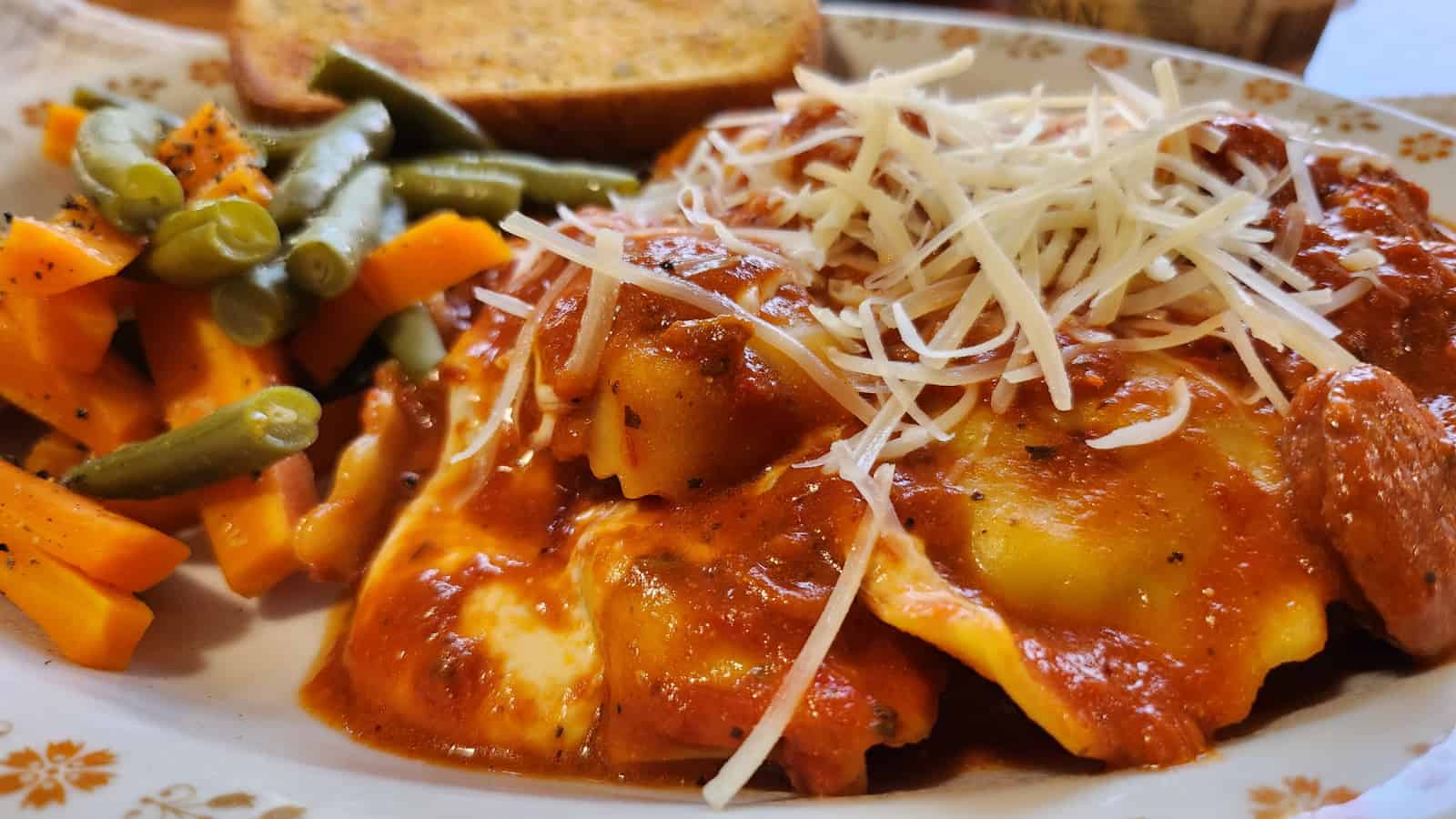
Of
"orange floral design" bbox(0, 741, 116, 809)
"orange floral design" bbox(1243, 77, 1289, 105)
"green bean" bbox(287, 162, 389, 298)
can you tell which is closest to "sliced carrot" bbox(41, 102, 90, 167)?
"green bean" bbox(287, 162, 389, 298)

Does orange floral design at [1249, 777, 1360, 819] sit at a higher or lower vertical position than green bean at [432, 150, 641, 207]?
higher

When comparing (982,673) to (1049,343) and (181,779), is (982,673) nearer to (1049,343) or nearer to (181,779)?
(1049,343)

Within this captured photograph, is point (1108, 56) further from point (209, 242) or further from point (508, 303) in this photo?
point (209, 242)

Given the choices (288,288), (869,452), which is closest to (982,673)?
(869,452)

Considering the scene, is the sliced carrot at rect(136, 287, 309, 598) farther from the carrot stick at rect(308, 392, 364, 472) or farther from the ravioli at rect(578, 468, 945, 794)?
the ravioli at rect(578, 468, 945, 794)

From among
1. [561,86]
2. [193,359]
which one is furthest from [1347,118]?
[193,359]

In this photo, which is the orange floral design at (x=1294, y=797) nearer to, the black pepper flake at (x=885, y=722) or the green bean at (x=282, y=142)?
the black pepper flake at (x=885, y=722)

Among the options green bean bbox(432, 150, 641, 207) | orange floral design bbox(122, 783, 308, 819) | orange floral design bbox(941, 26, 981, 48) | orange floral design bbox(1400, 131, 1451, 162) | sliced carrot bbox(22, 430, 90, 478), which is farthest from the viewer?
orange floral design bbox(941, 26, 981, 48)

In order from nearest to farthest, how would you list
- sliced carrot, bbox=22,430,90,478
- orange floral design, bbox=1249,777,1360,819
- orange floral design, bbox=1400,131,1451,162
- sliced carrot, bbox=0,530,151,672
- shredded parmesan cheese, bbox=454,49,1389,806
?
orange floral design, bbox=1249,777,1360,819 < shredded parmesan cheese, bbox=454,49,1389,806 < sliced carrot, bbox=0,530,151,672 < sliced carrot, bbox=22,430,90,478 < orange floral design, bbox=1400,131,1451,162
